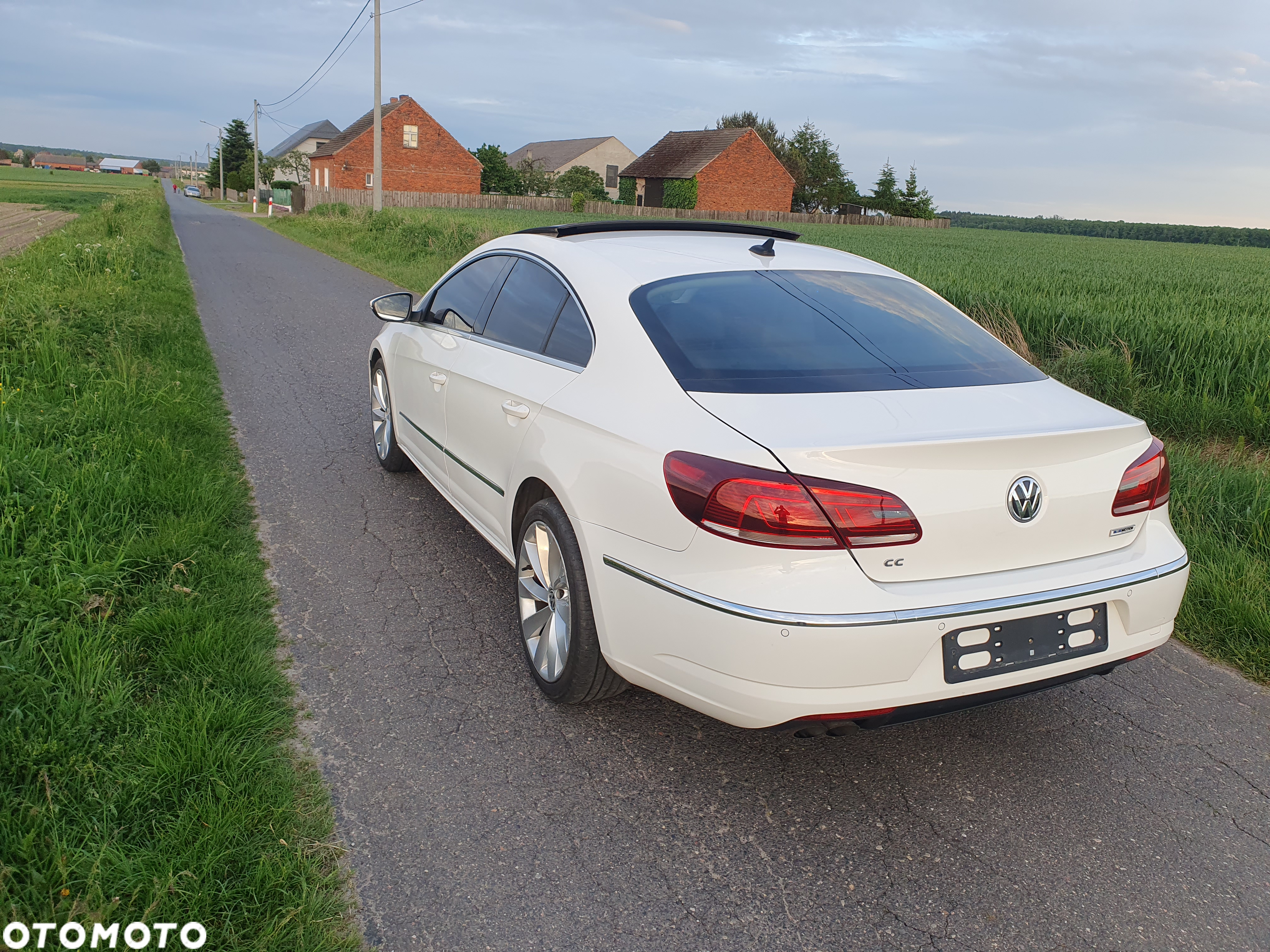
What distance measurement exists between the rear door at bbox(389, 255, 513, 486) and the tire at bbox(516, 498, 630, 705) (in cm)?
123

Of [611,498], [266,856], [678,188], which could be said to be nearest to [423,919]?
[266,856]

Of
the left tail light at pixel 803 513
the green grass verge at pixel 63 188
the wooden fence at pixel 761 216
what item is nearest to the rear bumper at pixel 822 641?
the left tail light at pixel 803 513

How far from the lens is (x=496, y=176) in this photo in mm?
70500

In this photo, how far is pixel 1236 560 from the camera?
441 centimetres

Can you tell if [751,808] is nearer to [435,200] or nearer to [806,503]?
[806,503]

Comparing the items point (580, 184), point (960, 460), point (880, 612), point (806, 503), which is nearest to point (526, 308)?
point (806, 503)

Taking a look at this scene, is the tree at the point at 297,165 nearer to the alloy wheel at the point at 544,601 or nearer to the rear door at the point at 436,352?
the rear door at the point at 436,352

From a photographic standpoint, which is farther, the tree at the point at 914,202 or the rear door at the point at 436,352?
the tree at the point at 914,202

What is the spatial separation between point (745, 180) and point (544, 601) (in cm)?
7084

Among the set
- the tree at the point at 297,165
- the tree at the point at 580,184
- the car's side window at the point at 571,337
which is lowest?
the car's side window at the point at 571,337

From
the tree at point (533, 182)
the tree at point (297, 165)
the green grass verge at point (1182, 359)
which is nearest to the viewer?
the green grass verge at point (1182, 359)

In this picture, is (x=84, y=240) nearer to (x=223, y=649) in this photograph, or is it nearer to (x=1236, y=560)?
(x=223, y=649)

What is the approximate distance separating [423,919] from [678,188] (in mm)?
70057

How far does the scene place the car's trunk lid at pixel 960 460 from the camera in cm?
243
